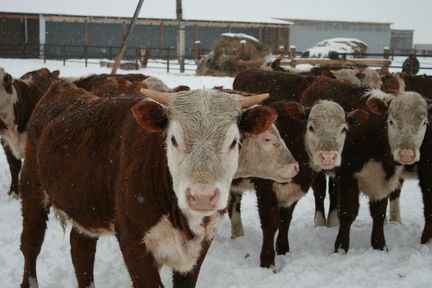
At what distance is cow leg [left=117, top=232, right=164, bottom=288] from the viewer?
3223 mm

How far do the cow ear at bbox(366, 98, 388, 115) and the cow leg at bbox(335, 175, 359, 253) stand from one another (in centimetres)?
78

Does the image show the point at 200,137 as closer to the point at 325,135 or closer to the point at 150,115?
the point at 150,115

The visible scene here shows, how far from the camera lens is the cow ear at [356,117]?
560 cm

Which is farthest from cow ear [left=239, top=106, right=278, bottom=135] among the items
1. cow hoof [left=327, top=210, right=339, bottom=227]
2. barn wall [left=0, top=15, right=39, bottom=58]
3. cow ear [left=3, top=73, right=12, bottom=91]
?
barn wall [left=0, top=15, right=39, bottom=58]

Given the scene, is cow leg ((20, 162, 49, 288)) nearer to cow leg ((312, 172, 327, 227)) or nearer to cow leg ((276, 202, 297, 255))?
cow leg ((276, 202, 297, 255))

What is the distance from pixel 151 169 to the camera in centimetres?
325

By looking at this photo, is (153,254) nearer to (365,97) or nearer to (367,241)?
(367,241)

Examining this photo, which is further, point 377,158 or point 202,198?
point 377,158

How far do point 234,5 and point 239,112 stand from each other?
42.9 meters

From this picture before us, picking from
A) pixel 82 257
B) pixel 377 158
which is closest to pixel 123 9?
pixel 377 158

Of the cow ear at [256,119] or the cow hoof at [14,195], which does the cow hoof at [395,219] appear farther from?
the cow hoof at [14,195]

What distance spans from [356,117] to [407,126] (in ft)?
1.77

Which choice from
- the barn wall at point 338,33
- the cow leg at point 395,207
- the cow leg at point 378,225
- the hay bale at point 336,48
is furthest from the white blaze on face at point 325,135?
the barn wall at point 338,33

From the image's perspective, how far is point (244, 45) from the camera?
2409 cm
